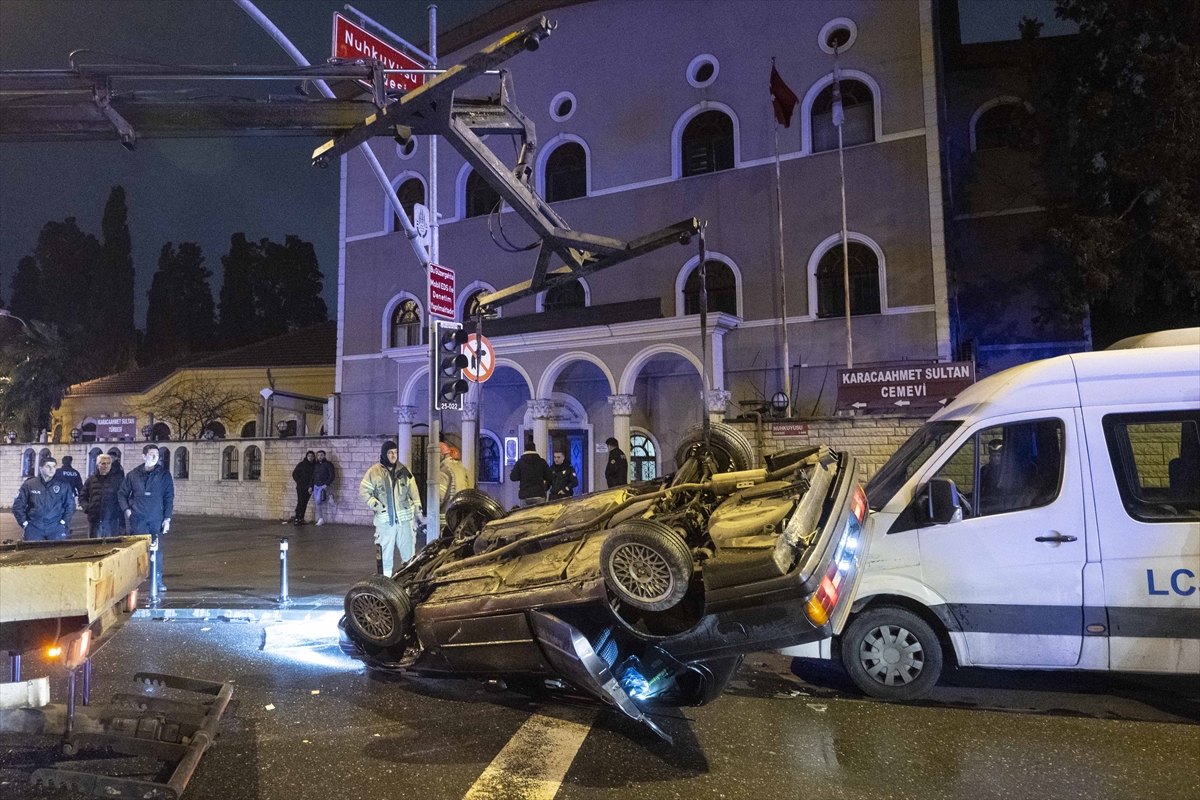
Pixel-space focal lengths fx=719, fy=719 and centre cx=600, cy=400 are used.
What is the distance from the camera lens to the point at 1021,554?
4.88 meters

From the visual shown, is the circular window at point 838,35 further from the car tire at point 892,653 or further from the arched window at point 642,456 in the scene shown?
the car tire at point 892,653

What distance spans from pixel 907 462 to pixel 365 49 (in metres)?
8.30

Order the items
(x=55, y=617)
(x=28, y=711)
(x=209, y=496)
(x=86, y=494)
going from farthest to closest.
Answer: (x=209, y=496) → (x=86, y=494) → (x=28, y=711) → (x=55, y=617)

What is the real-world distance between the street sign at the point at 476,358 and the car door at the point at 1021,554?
17.7ft

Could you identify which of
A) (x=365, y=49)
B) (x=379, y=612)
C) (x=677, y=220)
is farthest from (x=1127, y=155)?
(x=379, y=612)

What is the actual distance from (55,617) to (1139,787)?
536cm

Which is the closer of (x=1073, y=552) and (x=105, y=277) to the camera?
(x=1073, y=552)

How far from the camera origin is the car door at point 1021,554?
481 cm

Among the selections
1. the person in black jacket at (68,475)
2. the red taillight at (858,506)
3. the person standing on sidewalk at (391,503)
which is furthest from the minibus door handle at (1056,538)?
the person in black jacket at (68,475)

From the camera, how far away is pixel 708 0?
56.9 ft

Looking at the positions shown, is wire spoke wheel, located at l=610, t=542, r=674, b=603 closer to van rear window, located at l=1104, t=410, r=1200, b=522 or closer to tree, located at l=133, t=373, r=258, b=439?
van rear window, located at l=1104, t=410, r=1200, b=522

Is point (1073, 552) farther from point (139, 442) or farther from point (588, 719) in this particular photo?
point (139, 442)

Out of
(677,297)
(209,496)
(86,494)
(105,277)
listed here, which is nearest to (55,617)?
(86,494)

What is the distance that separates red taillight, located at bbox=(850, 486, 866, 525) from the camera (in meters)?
4.37
